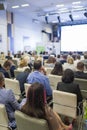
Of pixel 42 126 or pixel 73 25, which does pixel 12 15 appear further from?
pixel 42 126

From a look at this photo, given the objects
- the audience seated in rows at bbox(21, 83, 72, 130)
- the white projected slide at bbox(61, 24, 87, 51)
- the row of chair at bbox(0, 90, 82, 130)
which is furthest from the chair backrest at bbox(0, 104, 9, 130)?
the white projected slide at bbox(61, 24, 87, 51)

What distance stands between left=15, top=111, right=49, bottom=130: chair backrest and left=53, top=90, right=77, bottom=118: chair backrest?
1239 millimetres

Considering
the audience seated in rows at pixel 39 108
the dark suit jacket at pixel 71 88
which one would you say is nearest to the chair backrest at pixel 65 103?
the dark suit jacket at pixel 71 88

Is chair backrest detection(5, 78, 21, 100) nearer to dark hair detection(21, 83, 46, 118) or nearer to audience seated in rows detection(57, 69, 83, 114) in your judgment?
audience seated in rows detection(57, 69, 83, 114)

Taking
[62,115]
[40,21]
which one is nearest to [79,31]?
[40,21]

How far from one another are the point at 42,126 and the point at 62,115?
1.71 m

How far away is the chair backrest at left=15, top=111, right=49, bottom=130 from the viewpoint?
1.89 meters

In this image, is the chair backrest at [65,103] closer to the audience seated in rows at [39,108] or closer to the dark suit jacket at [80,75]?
the audience seated in rows at [39,108]

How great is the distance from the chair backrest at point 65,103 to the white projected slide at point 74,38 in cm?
1417

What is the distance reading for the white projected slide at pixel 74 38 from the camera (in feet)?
56.3

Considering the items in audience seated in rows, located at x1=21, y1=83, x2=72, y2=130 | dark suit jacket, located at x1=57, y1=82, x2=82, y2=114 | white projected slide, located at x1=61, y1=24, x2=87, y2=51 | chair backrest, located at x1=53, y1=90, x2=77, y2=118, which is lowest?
chair backrest, located at x1=53, y1=90, x2=77, y2=118

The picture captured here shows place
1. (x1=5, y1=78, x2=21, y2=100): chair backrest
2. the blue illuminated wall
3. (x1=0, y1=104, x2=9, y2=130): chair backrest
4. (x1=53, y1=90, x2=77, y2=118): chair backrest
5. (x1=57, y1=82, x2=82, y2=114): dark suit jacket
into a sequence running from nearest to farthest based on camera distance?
(x1=0, y1=104, x2=9, y2=130): chair backrest
(x1=53, y1=90, x2=77, y2=118): chair backrest
(x1=57, y1=82, x2=82, y2=114): dark suit jacket
(x1=5, y1=78, x2=21, y2=100): chair backrest
the blue illuminated wall

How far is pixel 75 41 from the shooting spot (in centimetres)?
1753

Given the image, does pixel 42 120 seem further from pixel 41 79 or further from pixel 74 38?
pixel 74 38
